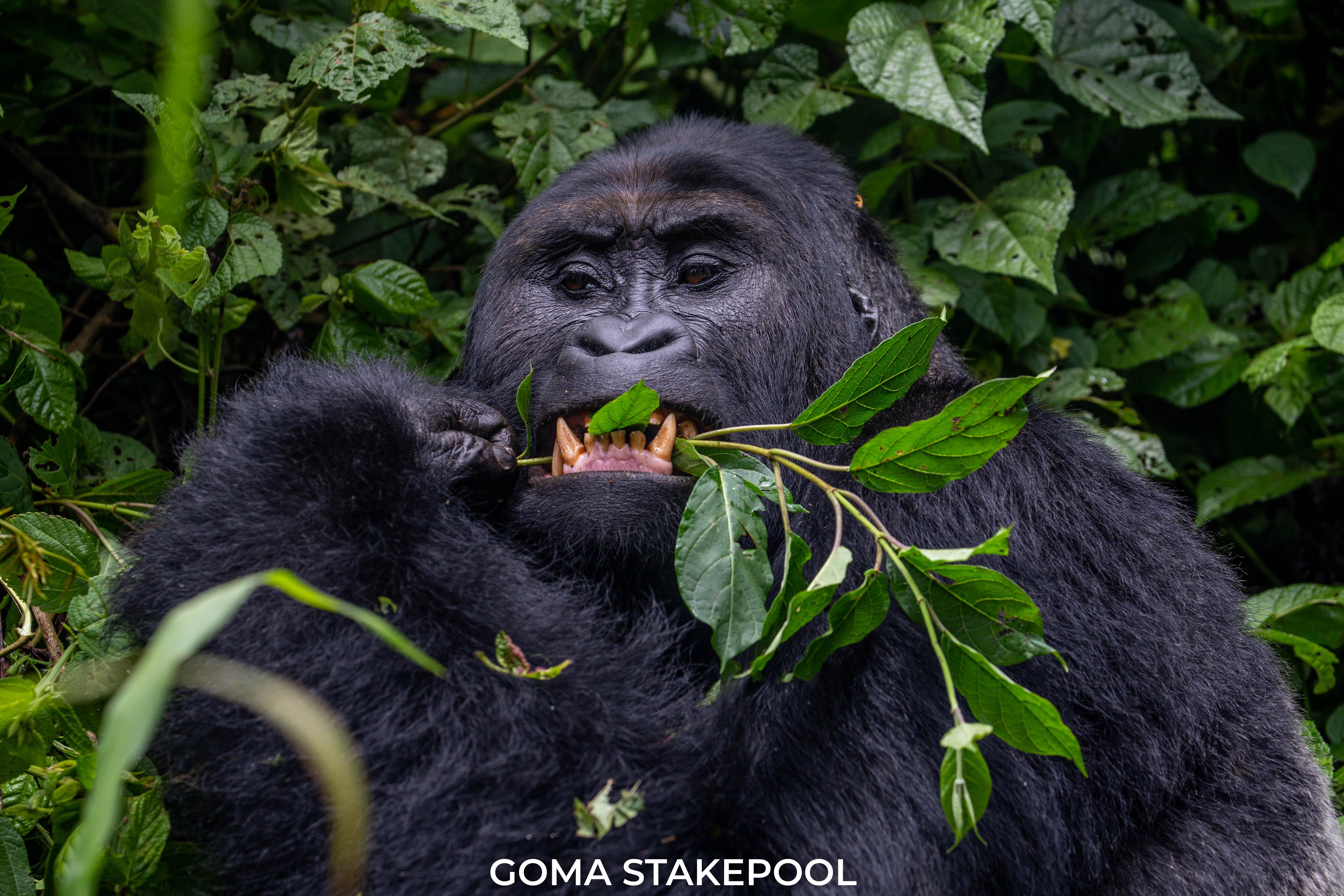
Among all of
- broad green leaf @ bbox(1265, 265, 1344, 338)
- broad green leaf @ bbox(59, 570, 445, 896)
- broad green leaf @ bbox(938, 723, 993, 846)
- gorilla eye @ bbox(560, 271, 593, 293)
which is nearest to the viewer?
broad green leaf @ bbox(59, 570, 445, 896)

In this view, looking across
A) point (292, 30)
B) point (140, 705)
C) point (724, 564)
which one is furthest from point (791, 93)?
point (140, 705)

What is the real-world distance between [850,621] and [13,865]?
5.86 ft

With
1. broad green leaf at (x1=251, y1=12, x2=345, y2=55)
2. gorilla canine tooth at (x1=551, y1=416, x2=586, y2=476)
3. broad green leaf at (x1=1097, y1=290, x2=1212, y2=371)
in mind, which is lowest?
broad green leaf at (x1=1097, y1=290, x2=1212, y2=371)

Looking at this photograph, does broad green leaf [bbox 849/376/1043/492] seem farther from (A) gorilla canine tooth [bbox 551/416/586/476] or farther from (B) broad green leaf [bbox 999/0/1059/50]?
(B) broad green leaf [bbox 999/0/1059/50]

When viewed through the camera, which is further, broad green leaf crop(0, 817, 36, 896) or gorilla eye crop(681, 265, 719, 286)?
gorilla eye crop(681, 265, 719, 286)

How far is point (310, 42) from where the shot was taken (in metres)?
4.13

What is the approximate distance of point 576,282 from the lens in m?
3.29

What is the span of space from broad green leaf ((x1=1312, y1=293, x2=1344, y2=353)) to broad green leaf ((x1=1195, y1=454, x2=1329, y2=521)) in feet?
1.99

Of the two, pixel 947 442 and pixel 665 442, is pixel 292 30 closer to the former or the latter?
pixel 665 442

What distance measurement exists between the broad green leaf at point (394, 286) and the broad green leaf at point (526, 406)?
872mm

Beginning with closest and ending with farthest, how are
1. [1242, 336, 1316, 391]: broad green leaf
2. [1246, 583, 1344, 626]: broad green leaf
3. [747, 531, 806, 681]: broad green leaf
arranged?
[747, 531, 806, 681]: broad green leaf, [1246, 583, 1344, 626]: broad green leaf, [1242, 336, 1316, 391]: broad green leaf

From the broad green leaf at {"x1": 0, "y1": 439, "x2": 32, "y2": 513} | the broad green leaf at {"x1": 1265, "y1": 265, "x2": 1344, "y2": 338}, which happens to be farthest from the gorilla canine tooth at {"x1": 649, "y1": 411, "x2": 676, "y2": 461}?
the broad green leaf at {"x1": 1265, "y1": 265, "x2": 1344, "y2": 338}

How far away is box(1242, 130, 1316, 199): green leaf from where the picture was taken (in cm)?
498

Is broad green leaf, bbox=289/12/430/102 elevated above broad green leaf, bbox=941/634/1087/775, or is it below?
above
